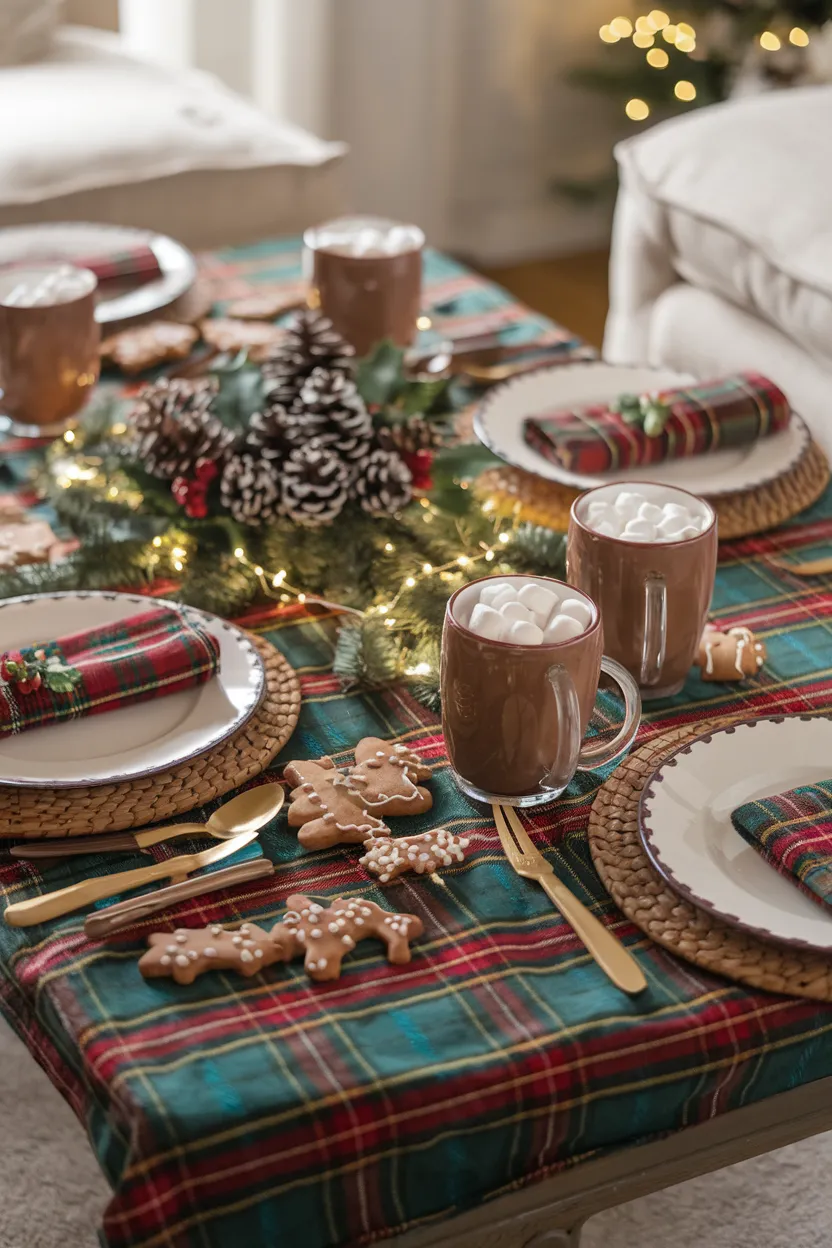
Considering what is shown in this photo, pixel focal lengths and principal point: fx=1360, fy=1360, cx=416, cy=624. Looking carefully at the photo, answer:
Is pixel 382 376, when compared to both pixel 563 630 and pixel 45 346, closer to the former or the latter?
pixel 45 346

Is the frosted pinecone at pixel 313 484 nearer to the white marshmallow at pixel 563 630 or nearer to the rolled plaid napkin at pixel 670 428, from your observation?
the rolled plaid napkin at pixel 670 428

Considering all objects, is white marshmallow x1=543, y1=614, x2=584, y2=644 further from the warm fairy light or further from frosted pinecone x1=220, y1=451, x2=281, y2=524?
the warm fairy light

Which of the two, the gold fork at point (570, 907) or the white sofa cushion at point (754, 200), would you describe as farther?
the white sofa cushion at point (754, 200)

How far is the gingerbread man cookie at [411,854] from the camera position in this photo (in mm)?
742

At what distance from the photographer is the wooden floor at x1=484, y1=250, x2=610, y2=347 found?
3285 millimetres

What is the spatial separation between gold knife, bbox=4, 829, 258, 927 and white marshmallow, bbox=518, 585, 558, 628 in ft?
0.68

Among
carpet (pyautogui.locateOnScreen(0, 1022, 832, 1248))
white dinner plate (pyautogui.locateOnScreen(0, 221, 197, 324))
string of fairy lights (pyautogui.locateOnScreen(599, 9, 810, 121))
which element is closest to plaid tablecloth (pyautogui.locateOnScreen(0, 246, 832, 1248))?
carpet (pyautogui.locateOnScreen(0, 1022, 832, 1248))

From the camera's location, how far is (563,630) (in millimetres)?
755

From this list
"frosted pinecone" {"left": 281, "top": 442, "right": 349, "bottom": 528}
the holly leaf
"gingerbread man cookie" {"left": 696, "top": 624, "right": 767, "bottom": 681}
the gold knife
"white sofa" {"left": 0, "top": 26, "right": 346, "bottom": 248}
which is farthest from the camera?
"white sofa" {"left": 0, "top": 26, "right": 346, "bottom": 248}

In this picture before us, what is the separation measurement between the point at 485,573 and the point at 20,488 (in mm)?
419

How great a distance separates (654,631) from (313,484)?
32 centimetres

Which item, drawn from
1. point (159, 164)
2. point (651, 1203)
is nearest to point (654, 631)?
point (651, 1203)

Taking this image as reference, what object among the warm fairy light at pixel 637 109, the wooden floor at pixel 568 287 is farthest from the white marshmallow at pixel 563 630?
the warm fairy light at pixel 637 109

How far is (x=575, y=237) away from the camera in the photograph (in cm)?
365
